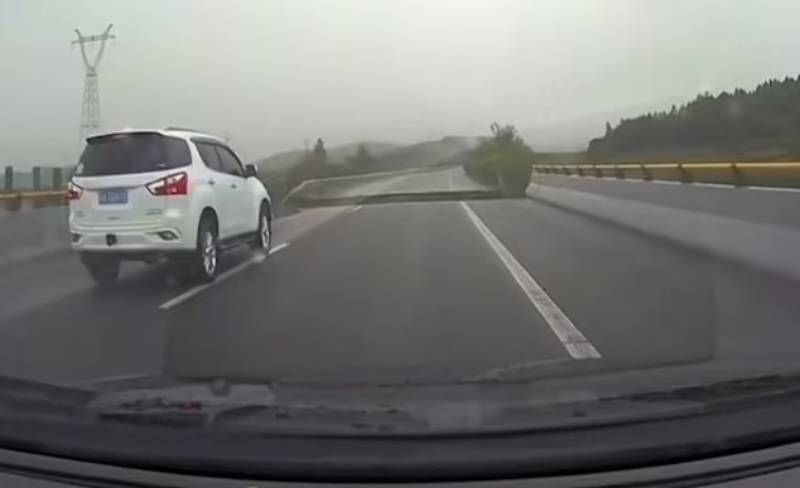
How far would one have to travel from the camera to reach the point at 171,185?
11758mm

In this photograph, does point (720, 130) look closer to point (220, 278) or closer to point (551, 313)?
point (551, 313)

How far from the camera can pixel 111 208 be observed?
38.1ft

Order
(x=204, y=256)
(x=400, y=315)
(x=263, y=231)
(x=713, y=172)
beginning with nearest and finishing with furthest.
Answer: (x=400, y=315), (x=204, y=256), (x=263, y=231), (x=713, y=172)

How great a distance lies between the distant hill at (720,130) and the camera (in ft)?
43.2

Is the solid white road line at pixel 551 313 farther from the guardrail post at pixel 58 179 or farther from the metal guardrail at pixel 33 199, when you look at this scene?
the metal guardrail at pixel 33 199

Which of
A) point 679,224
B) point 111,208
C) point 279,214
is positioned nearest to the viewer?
point 111,208

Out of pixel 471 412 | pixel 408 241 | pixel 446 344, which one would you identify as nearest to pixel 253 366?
pixel 446 344

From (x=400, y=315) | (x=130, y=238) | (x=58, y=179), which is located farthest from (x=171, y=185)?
(x=400, y=315)

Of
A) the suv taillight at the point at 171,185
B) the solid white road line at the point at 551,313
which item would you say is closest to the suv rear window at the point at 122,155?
the suv taillight at the point at 171,185

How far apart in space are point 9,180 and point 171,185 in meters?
1.77

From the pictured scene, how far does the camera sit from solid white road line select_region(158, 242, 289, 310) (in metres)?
10.7

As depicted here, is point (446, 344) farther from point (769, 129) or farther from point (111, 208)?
point (769, 129)

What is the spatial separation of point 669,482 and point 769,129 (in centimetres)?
1109

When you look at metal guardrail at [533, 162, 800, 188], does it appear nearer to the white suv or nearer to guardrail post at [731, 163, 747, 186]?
guardrail post at [731, 163, 747, 186]
